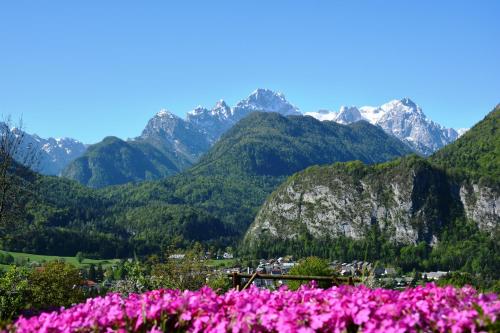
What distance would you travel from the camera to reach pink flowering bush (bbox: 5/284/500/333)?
430 centimetres

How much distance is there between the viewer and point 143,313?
4.93 metres

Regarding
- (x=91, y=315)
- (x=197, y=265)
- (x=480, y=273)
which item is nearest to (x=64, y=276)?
(x=197, y=265)

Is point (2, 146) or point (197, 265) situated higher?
point (2, 146)

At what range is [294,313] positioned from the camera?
15.0 feet

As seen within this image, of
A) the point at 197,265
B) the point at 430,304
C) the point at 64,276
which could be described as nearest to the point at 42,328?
the point at 430,304

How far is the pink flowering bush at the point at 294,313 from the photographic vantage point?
4.30 metres

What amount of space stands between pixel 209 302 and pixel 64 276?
37.3m

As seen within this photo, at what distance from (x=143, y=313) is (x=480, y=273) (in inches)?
8404

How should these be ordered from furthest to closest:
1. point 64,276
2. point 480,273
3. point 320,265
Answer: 1. point 480,273
2. point 320,265
3. point 64,276

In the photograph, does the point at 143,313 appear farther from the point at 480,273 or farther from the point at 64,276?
the point at 480,273

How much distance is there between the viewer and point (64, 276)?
39.3 metres

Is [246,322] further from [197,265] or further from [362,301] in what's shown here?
[197,265]

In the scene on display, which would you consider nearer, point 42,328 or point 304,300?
point 42,328

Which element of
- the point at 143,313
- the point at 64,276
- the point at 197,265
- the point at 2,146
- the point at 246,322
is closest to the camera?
the point at 246,322
